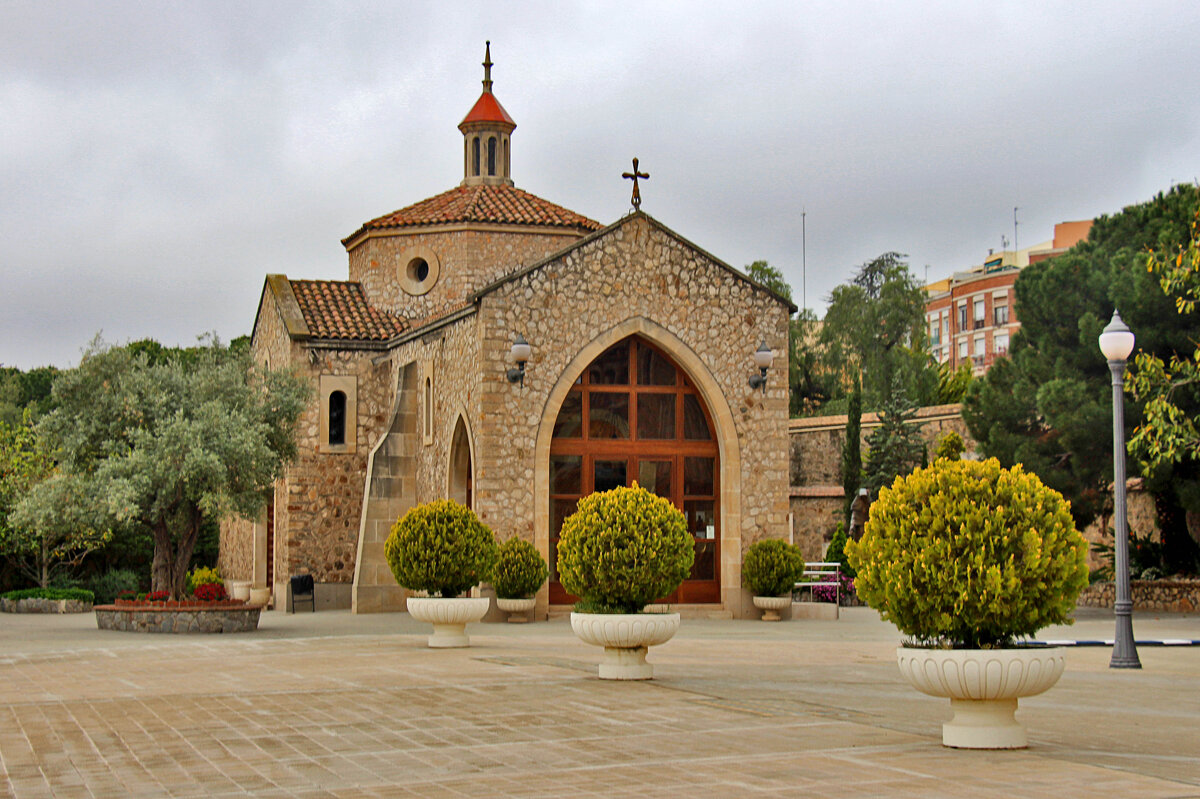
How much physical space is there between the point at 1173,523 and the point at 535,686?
19.5 metres

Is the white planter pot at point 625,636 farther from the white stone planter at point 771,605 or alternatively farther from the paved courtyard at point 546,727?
the white stone planter at point 771,605

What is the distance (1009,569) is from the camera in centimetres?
811

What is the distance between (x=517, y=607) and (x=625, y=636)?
904 cm

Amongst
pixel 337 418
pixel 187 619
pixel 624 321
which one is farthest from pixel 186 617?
pixel 624 321

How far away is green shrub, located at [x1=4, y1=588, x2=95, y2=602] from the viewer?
29000 millimetres

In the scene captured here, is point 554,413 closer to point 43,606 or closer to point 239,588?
point 239,588

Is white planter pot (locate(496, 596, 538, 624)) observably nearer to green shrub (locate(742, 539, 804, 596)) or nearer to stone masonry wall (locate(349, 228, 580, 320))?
green shrub (locate(742, 539, 804, 596))

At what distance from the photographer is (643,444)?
901 inches

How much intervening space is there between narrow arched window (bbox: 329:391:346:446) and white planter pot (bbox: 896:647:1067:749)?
65.2 feet

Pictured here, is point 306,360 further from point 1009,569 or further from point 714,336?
point 1009,569

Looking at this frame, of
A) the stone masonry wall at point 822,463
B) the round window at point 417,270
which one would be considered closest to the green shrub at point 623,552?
the round window at point 417,270

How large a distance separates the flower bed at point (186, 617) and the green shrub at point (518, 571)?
3845 millimetres

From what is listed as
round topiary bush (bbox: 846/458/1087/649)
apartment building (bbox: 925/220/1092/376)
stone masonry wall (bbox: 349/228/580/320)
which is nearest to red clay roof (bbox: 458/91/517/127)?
stone masonry wall (bbox: 349/228/580/320)

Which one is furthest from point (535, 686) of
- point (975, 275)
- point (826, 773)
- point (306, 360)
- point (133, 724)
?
point (975, 275)
